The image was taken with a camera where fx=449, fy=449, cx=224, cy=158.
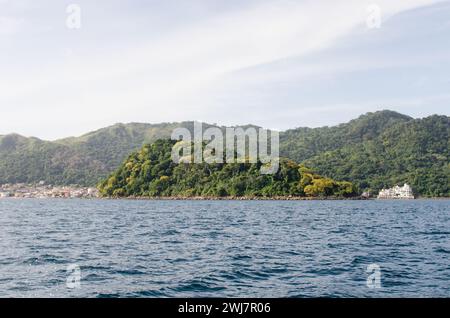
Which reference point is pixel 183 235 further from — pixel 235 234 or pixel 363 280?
pixel 363 280

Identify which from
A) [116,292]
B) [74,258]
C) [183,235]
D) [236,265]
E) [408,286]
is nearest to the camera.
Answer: [116,292]

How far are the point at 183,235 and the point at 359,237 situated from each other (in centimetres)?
1651

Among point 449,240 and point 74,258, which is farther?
point 449,240

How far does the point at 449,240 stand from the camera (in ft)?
130

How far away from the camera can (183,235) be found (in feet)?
140
